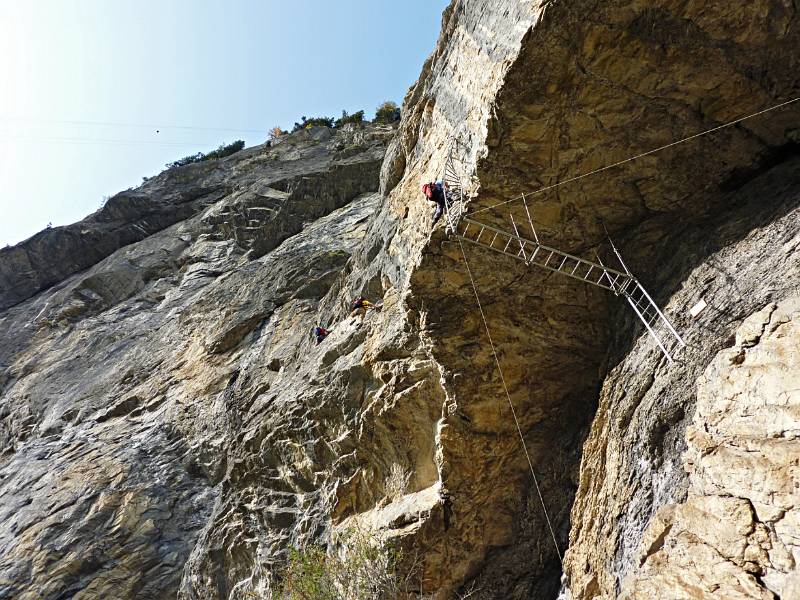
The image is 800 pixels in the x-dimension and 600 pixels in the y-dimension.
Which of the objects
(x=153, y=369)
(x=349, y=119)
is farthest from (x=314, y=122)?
(x=153, y=369)

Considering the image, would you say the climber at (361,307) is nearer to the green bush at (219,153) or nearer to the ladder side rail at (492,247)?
the ladder side rail at (492,247)

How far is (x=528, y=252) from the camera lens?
9141 millimetres

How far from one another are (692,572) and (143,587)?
12354 mm

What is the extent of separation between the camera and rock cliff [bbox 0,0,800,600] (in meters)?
6.29

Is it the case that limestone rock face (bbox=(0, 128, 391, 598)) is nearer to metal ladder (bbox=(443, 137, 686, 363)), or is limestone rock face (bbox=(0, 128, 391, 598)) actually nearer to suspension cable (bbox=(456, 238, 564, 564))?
suspension cable (bbox=(456, 238, 564, 564))

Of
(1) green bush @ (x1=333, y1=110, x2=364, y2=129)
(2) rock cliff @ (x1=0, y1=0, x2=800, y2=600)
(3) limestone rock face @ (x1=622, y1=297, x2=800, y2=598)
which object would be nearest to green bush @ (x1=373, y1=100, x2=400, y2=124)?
(1) green bush @ (x1=333, y1=110, x2=364, y2=129)

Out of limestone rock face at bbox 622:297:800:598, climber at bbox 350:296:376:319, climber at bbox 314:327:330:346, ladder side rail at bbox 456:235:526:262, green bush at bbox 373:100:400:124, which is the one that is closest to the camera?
limestone rock face at bbox 622:297:800:598

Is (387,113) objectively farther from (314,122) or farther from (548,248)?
(548,248)

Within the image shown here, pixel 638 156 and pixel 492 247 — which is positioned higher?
pixel 638 156

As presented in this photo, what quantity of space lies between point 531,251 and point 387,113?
29.3m

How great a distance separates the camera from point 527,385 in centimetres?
978

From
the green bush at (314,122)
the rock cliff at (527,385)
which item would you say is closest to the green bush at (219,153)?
the green bush at (314,122)

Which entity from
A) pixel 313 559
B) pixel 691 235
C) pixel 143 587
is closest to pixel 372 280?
pixel 313 559

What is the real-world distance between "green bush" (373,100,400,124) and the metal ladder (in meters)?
27.5
